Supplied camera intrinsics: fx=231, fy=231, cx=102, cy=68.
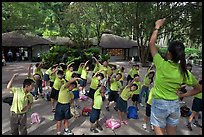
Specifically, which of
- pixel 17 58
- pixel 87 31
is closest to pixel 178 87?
pixel 87 31

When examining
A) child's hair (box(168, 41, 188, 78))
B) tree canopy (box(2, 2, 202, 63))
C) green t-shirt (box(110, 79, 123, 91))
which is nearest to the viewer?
child's hair (box(168, 41, 188, 78))

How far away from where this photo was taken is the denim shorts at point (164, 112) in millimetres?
2443

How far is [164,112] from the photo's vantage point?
2453mm

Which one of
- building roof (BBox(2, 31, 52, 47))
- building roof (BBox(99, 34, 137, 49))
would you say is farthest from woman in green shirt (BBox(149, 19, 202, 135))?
building roof (BBox(99, 34, 137, 49))

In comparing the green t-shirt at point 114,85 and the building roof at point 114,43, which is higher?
the building roof at point 114,43

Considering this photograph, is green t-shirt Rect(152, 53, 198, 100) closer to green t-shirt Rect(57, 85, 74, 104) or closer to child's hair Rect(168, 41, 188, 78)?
child's hair Rect(168, 41, 188, 78)

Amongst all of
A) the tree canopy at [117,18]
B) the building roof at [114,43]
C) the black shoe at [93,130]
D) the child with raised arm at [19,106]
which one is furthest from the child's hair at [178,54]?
the building roof at [114,43]

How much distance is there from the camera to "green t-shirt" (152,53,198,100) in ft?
7.86

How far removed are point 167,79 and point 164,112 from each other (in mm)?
356

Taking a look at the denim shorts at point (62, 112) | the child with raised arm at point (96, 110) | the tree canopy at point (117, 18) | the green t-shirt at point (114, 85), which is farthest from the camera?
the tree canopy at point (117, 18)

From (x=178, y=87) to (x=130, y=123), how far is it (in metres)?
4.04

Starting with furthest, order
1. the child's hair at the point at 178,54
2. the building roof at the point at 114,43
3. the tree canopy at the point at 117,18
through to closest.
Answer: the building roof at the point at 114,43 < the tree canopy at the point at 117,18 < the child's hair at the point at 178,54

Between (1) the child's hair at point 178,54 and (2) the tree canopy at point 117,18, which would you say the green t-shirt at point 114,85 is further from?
(2) the tree canopy at point 117,18

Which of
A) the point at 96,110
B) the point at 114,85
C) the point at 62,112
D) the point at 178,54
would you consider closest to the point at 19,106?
the point at 62,112
